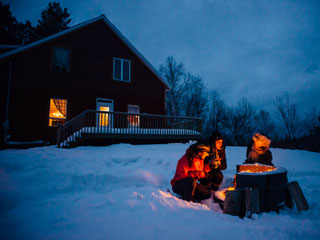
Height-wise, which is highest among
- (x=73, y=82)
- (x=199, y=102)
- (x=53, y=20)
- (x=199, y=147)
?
(x=53, y=20)

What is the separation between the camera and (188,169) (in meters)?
3.76

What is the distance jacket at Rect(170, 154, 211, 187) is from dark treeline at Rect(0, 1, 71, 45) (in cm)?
2758

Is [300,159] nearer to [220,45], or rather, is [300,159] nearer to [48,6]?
[48,6]

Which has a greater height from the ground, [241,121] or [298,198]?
[241,121]

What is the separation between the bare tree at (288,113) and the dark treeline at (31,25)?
29.7 m

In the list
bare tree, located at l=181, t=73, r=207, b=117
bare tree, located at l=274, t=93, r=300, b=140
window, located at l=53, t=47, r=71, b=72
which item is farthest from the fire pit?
bare tree, located at l=181, t=73, r=207, b=117

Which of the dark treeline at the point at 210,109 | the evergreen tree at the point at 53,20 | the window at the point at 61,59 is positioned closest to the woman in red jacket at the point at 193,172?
the window at the point at 61,59

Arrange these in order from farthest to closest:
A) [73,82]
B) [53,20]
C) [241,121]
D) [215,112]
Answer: [215,112] < [241,121] < [53,20] < [73,82]

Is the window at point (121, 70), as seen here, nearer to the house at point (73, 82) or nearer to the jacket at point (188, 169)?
the house at point (73, 82)

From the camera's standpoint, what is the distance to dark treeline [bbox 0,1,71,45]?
24.4 meters

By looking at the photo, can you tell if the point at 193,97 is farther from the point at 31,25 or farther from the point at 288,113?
the point at 31,25

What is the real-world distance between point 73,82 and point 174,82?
61.0ft

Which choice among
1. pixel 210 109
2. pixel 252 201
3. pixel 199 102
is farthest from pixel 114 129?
pixel 210 109

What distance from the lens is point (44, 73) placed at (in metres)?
10.9
